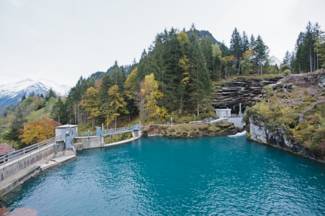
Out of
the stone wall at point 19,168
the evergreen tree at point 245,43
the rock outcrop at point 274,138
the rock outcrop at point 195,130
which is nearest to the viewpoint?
the stone wall at point 19,168

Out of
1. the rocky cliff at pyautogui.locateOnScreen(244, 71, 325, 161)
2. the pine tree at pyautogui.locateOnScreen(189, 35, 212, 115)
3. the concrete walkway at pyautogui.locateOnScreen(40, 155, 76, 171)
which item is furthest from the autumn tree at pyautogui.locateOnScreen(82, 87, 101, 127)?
the rocky cliff at pyautogui.locateOnScreen(244, 71, 325, 161)

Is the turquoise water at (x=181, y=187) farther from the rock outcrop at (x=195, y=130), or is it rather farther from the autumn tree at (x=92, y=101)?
the autumn tree at (x=92, y=101)

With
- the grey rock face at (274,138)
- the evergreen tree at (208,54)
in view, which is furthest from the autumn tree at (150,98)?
the evergreen tree at (208,54)

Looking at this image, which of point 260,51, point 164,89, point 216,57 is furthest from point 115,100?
point 260,51

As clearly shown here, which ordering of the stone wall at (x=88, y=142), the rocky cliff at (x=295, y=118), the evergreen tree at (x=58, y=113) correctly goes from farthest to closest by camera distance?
1. the evergreen tree at (x=58, y=113)
2. the stone wall at (x=88, y=142)
3. the rocky cliff at (x=295, y=118)

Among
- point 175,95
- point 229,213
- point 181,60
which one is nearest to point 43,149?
point 229,213

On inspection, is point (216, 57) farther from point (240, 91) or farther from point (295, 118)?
point (295, 118)
